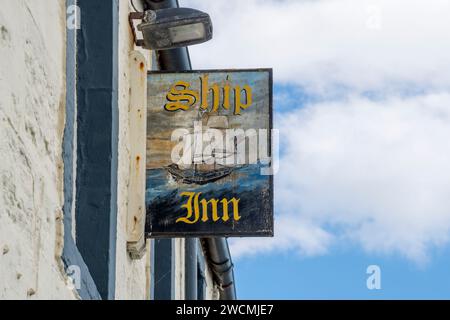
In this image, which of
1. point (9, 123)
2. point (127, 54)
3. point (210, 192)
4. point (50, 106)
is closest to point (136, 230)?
point (210, 192)

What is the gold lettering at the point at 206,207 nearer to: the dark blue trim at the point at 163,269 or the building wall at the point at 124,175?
the building wall at the point at 124,175

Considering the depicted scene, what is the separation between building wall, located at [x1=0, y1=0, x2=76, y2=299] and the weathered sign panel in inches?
108

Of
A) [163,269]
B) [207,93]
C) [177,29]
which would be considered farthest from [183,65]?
[177,29]

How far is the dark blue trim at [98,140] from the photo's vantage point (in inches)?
334

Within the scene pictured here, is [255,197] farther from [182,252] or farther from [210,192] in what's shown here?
[182,252]

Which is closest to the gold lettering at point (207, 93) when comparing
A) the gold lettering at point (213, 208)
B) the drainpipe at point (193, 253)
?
the gold lettering at point (213, 208)

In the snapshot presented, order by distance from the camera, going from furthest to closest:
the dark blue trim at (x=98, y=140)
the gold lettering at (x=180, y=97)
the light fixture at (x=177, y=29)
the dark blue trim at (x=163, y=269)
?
the dark blue trim at (x=163, y=269)
the gold lettering at (x=180, y=97)
the light fixture at (x=177, y=29)
the dark blue trim at (x=98, y=140)

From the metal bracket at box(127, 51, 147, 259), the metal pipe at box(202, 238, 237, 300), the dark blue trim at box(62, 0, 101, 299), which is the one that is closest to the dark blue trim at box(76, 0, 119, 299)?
the metal bracket at box(127, 51, 147, 259)

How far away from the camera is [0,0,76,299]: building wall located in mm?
5484

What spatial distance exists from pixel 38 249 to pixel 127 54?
3.82 meters

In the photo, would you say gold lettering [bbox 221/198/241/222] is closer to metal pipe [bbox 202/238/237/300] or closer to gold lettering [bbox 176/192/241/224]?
gold lettering [bbox 176/192/241/224]

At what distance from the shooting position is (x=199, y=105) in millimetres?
9641

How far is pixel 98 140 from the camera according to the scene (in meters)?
8.76

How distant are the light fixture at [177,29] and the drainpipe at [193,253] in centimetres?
125
